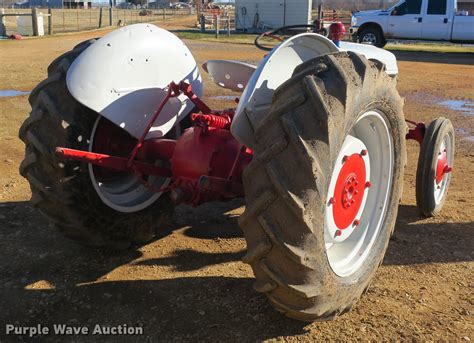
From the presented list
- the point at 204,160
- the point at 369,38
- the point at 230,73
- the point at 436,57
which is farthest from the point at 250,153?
the point at 369,38

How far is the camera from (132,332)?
9.75 ft

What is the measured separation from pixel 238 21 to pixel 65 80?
32267 millimetres

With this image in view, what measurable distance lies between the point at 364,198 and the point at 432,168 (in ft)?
4.80

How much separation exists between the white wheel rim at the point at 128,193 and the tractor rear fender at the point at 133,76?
38cm

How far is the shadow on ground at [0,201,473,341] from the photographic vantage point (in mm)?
3039

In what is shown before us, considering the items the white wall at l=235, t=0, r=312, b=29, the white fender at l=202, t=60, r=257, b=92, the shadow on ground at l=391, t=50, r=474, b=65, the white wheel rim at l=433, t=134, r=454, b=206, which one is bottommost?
the white wheel rim at l=433, t=134, r=454, b=206

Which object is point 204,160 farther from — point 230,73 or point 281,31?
point 281,31

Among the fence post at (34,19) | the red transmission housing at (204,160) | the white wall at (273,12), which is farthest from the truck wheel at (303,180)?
the white wall at (273,12)

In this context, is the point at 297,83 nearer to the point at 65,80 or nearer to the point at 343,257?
the point at 343,257

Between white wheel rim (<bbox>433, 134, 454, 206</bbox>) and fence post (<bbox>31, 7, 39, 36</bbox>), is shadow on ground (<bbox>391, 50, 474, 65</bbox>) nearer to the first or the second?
white wheel rim (<bbox>433, 134, 454, 206</bbox>)

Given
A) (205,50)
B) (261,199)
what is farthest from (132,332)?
(205,50)

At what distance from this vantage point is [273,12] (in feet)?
109

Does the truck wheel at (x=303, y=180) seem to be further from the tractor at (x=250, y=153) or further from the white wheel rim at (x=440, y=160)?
the white wheel rim at (x=440, y=160)

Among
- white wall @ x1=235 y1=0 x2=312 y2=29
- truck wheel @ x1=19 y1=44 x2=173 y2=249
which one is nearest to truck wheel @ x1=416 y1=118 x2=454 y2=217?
truck wheel @ x1=19 y1=44 x2=173 y2=249
